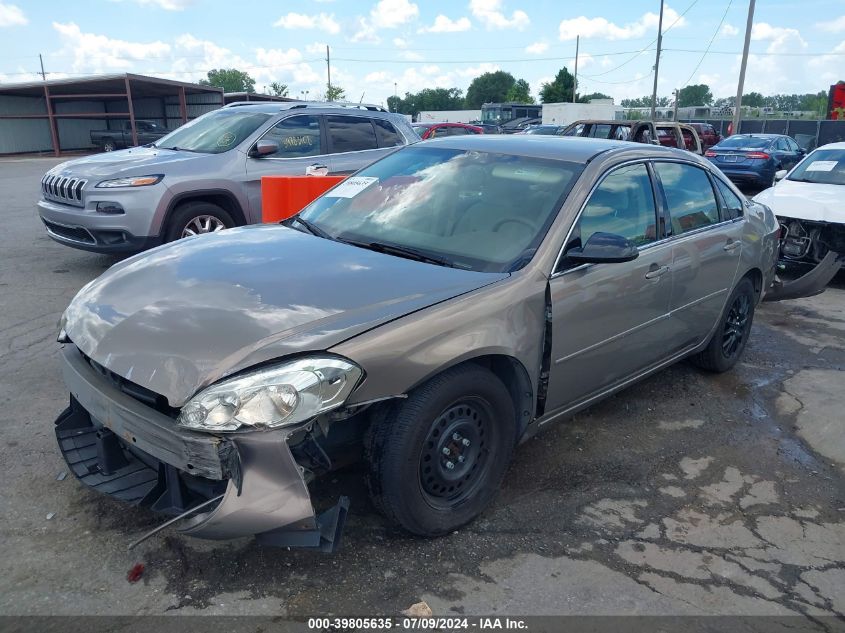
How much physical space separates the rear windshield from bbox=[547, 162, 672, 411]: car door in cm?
1628

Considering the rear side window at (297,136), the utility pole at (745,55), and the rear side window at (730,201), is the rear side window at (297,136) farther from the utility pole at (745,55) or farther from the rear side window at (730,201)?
the utility pole at (745,55)

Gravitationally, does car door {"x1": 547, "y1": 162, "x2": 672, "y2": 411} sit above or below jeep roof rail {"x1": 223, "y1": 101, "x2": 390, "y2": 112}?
below

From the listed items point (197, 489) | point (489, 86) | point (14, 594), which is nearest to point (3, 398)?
point (14, 594)

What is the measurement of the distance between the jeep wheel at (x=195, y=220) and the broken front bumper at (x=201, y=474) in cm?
445

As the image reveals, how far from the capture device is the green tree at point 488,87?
4619 inches

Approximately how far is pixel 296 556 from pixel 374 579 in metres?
0.36

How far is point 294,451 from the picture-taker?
2.62 meters

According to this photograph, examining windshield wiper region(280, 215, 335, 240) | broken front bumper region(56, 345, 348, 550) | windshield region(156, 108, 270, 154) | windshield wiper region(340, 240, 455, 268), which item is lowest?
broken front bumper region(56, 345, 348, 550)

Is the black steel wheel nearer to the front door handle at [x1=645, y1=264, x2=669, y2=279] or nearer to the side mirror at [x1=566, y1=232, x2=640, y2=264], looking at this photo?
the side mirror at [x1=566, y1=232, x2=640, y2=264]

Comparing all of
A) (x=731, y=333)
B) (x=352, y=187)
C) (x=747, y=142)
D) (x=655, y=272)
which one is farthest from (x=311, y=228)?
(x=747, y=142)

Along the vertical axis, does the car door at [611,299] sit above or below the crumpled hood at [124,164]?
below

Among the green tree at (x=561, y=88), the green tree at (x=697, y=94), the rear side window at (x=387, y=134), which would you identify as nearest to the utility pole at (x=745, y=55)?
the rear side window at (x=387, y=134)

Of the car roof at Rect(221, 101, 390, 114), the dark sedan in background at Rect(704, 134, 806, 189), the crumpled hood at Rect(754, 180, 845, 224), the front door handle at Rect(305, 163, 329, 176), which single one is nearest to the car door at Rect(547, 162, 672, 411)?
the front door handle at Rect(305, 163, 329, 176)

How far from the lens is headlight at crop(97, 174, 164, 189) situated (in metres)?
6.79
